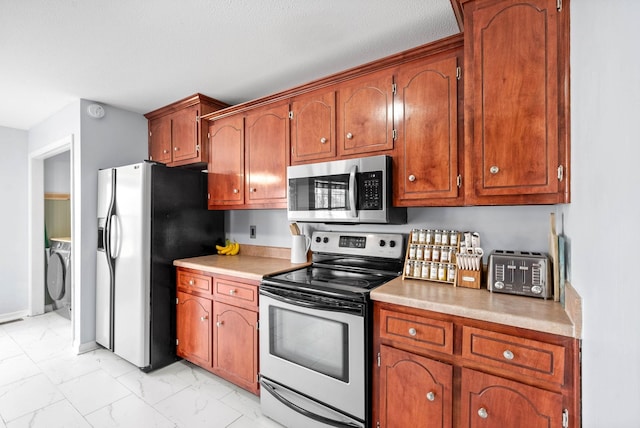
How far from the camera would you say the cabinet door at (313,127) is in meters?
2.14

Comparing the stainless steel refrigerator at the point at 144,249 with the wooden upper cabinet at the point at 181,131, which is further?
the wooden upper cabinet at the point at 181,131

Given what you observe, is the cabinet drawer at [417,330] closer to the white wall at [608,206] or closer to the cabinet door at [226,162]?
the white wall at [608,206]

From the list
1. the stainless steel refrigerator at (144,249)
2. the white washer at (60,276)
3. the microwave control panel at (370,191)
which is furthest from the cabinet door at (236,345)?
the white washer at (60,276)

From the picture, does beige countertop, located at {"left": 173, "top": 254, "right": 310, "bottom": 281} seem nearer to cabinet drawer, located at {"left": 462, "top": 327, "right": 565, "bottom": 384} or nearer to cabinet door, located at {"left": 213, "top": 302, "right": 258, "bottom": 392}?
cabinet door, located at {"left": 213, "top": 302, "right": 258, "bottom": 392}

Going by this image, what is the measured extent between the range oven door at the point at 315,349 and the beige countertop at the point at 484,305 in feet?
0.76

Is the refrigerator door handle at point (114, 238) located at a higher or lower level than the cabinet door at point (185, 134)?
lower

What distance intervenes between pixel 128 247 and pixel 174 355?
105 centimetres

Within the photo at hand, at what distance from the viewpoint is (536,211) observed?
1756 mm

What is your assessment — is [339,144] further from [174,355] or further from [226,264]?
[174,355]

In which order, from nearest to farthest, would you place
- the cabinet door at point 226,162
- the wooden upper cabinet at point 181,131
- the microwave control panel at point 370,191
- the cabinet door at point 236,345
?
the microwave control panel at point 370,191 < the cabinet door at point 236,345 < the cabinet door at point 226,162 < the wooden upper cabinet at point 181,131

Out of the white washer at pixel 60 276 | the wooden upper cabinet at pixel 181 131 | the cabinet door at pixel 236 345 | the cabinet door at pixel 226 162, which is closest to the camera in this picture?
the cabinet door at pixel 236 345

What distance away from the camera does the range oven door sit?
1607mm

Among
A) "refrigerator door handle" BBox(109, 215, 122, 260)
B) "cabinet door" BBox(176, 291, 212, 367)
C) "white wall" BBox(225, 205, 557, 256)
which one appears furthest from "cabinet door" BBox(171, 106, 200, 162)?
"white wall" BBox(225, 205, 557, 256)

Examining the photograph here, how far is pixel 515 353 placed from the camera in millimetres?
1232
